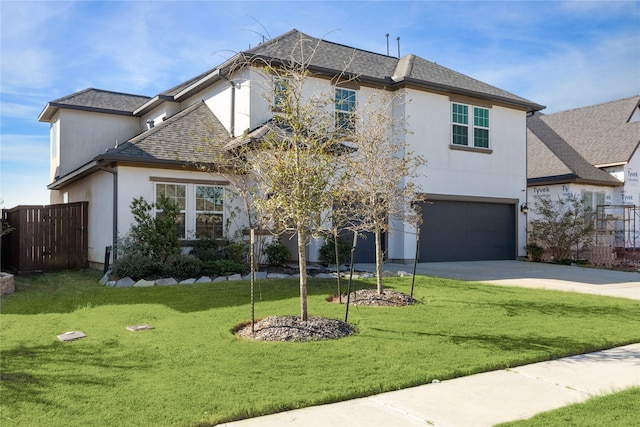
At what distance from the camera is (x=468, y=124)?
20.2m

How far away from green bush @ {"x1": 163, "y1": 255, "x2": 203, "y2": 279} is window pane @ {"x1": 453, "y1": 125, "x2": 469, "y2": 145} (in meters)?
11.5

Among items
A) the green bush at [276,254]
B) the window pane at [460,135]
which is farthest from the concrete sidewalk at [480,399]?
the window pane at [460,135]

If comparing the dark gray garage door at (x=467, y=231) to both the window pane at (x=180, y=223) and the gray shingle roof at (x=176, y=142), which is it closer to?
the gray shingle roof at (x=176, y=142)

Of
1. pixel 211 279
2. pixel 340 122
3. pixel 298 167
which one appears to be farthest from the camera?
pixel 340 122

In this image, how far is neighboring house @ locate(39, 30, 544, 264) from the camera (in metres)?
15.1

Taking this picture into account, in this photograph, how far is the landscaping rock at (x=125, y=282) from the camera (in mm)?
12024

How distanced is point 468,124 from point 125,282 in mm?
14014

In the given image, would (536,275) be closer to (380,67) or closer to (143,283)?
(380,67)

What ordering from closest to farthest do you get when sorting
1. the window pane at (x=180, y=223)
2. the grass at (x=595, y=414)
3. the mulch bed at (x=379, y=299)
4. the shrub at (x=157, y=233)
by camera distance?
the grass at (x=595, y=414), the mulch bed at (x=379, y=299), the shrub at (x=157, y=233), the window pane at (x=180, y=223)

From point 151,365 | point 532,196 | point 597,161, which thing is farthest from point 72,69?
point 597,161

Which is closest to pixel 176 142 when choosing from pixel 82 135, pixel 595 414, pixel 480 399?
pixel 82 135

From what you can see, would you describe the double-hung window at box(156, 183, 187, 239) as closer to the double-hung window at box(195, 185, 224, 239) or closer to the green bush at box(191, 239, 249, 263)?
the double-hung window at box(195, 185, 224, 239)

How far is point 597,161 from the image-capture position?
24.9 m

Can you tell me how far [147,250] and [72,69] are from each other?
506cm
